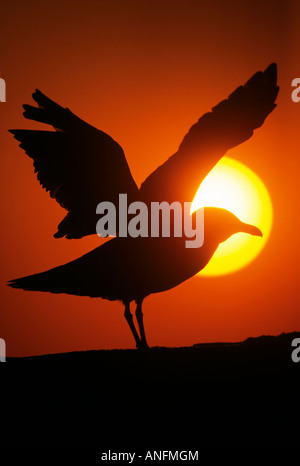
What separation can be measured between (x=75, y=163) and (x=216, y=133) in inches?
26.6

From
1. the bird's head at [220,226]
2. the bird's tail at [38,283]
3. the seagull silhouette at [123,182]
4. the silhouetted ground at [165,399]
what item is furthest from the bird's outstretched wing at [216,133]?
the silhouetted ground at [165,399]

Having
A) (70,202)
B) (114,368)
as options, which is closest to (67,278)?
(70,202)

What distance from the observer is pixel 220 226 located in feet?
8.20

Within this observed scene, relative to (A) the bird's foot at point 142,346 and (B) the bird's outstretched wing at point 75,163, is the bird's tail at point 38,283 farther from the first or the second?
(A) the bird's foot at point 142,346

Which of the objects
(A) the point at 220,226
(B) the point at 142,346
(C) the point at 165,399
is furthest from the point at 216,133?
(C) the point at 165,399

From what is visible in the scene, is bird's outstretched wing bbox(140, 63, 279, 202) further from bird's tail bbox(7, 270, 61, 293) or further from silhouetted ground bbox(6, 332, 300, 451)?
silhouetted ground bbox(6, 332, 300, 451)

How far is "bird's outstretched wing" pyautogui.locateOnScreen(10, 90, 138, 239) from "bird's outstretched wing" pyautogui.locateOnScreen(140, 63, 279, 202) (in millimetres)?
218

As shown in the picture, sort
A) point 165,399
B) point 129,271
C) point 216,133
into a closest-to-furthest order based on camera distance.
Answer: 1. point 165,399
2. point 216,133
3. point 129,271

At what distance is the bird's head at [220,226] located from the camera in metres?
2.48

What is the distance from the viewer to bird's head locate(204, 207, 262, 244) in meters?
2.48

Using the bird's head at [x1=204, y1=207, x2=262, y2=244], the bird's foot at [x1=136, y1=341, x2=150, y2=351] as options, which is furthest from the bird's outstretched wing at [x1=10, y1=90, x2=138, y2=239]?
the bird's foot at [x1=136, y1=341, x2=150, y2=351]

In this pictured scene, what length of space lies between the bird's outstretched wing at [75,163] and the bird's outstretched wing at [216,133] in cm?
22

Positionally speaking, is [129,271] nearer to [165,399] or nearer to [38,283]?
[38,283]

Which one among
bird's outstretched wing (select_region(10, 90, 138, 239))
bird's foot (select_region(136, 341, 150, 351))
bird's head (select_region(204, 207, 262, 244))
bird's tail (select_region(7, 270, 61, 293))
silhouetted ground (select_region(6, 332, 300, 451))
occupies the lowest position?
silhouetted ground (select_region(6, 332, 300, 451))
